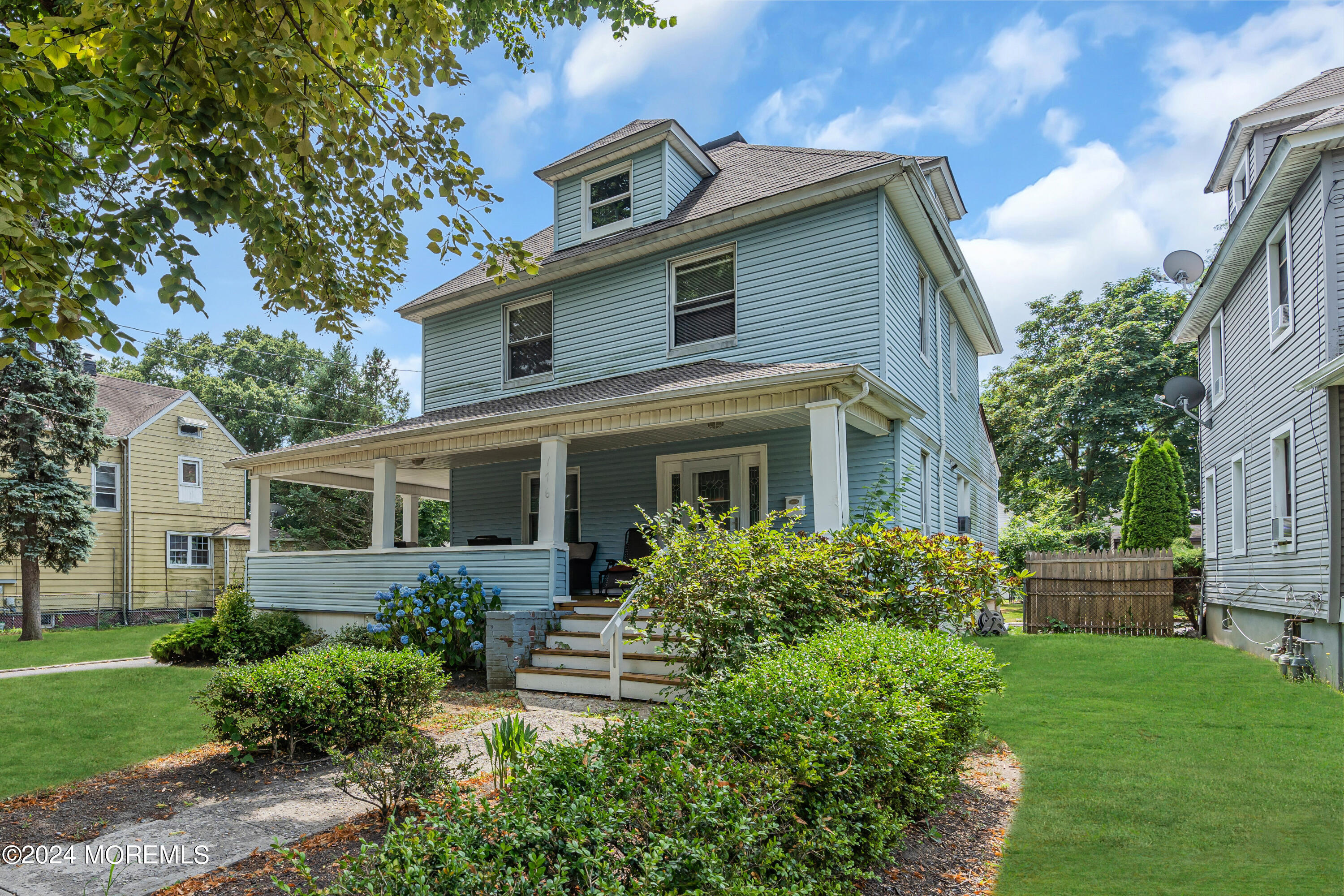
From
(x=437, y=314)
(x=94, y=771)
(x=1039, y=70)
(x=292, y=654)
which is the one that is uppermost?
(x=1039, y=70)

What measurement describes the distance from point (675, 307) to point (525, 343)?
3.07 metres

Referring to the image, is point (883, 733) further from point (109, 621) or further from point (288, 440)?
point (288, 440)

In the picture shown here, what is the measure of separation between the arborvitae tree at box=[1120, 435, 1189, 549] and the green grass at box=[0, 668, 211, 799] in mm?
19184

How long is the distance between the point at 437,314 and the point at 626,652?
28.7 ft

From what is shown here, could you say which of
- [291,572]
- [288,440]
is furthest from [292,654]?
[288,440]

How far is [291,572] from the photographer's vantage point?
40.8 feet

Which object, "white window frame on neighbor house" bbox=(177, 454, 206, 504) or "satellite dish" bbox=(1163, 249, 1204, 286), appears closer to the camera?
"satellite dish" bbox=(1163, 249, 1204, 286)

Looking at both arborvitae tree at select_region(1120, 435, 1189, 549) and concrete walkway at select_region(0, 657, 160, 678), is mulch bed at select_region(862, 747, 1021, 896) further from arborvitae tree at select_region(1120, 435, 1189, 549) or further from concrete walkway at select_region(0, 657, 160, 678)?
arborvitae tree at select_region(1120, 435, 1189, 549)

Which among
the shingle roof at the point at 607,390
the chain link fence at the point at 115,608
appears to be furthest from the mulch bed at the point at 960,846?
the chain link fence at the point at 115,608

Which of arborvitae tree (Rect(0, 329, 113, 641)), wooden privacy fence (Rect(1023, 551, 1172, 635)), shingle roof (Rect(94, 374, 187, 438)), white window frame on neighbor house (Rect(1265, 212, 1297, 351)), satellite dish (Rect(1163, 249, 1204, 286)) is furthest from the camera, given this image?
shingle roof (Rect(94, 374, 187, 438))

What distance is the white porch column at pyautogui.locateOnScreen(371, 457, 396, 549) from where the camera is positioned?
36.2 ft

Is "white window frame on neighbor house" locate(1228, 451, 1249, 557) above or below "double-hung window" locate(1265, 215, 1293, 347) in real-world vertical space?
below

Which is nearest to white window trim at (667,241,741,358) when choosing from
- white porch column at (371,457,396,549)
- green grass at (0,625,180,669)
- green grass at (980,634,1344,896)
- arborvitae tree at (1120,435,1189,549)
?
white porch column at (371,457,396,549)

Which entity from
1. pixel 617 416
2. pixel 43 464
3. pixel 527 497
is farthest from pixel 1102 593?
pixel 43 464
